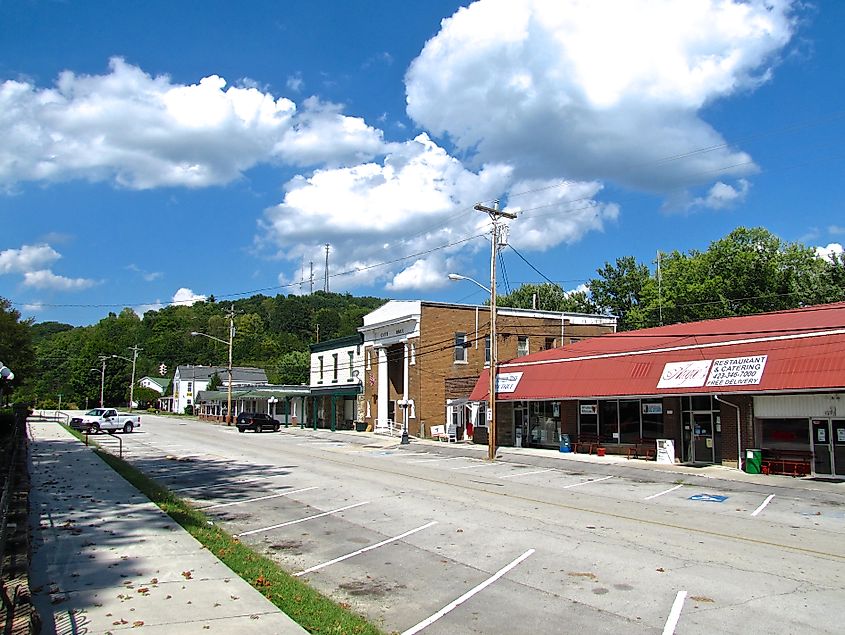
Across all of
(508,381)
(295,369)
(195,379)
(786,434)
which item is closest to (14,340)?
(508,381)

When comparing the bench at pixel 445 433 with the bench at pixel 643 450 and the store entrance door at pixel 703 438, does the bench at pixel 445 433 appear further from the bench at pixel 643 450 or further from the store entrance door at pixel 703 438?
the store entrance door at pixel 703 438

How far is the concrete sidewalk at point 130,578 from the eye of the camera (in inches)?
283

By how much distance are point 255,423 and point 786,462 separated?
136 ft

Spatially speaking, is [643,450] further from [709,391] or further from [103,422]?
[103,422]

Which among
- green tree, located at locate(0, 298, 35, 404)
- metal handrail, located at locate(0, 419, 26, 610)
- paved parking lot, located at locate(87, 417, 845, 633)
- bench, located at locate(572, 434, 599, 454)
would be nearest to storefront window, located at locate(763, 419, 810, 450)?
paved parking lot, located at locate(87, 417, 845, 633)

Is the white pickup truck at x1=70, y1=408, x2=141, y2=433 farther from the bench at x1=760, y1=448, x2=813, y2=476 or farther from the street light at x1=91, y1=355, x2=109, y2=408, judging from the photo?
the street light at x1=91, y1=355, x2=109, y2=408

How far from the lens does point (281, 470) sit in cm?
2511

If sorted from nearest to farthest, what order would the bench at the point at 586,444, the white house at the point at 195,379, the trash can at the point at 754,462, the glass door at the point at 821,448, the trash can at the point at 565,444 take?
the glass door at the point at 821,448 → the trash can at the point at 754,462 → the bench at the point at 586,444 → the trash can at the point at 565,444 → the white house at the point at 195,379

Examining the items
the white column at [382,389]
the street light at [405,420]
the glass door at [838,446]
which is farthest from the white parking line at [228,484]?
the white column at [382,389]

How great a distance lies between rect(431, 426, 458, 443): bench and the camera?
149ft

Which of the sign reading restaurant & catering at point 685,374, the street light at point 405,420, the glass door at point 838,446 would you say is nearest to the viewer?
the glass door at point 838,446

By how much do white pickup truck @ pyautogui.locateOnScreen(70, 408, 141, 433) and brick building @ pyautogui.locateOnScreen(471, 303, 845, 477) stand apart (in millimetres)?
29541

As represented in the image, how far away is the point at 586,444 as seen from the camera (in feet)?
115

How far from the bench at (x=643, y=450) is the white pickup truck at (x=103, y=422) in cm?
3849
